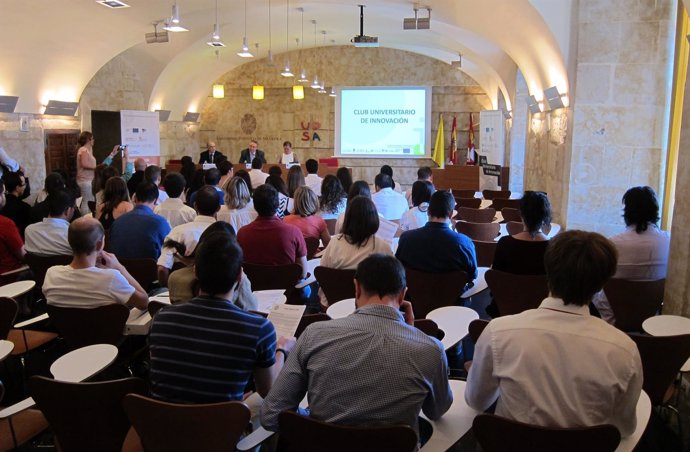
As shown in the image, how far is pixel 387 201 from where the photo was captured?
652 cm

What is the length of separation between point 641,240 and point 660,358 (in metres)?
1.66

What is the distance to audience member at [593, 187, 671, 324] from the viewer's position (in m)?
3.96

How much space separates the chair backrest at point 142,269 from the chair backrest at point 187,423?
2227 mm

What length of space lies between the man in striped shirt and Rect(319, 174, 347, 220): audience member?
150 inches

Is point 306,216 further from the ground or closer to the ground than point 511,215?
further from the ground

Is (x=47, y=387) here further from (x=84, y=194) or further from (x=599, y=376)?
(x=84, y=194)

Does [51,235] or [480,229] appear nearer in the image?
[51,235]

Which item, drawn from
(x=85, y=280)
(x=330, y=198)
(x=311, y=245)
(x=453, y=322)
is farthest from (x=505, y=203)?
(x=85, y=280)

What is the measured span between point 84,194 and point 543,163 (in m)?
7.20

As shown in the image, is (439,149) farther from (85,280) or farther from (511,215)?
(85,280)

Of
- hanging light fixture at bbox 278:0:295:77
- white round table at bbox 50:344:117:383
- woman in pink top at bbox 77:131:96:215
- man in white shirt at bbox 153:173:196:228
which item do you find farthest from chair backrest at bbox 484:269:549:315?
hanging light fixture at bbox 278:0:295:77

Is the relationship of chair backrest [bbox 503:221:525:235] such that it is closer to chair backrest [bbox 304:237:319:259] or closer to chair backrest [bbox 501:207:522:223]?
chair backrest [bbox 501:207:522:223]

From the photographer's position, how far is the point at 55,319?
319cm

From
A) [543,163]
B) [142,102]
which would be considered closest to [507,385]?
[543,163]
